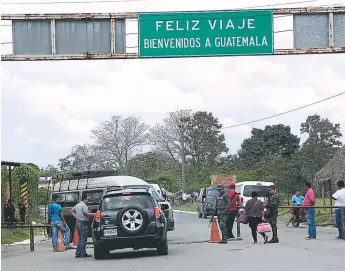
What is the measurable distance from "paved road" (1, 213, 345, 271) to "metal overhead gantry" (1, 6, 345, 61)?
5.24 meters

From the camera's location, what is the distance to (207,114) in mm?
86875

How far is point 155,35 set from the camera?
19.2 metres

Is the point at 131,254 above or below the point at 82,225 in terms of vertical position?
below

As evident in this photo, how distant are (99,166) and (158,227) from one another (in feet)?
216

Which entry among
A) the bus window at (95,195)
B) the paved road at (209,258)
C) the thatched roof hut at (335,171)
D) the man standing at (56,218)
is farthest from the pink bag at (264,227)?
the thatched roof hut at (335,171)

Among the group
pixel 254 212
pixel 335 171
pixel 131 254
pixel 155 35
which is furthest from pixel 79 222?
pixel 335 171

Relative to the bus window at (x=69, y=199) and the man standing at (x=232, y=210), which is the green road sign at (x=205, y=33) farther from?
the bus window at (x=69, y=199)

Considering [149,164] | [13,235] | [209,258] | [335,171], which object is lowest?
[13,235]

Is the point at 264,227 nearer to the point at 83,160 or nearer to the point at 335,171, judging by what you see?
the point at 335,171

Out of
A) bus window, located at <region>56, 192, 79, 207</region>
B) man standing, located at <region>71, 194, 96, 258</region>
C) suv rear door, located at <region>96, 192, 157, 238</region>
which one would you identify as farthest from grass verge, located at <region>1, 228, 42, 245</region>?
suv rear door, located at <region>96, 192, 157, 238</region>

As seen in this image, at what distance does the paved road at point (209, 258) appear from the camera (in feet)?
46.3

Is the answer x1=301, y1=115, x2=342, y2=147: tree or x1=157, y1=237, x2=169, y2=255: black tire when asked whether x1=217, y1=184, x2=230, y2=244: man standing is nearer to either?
x1=157, y1=237, x2=169, y2=255: black tire

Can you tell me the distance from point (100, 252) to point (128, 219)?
1.23 metres

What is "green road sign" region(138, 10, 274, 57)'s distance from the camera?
1909cm
